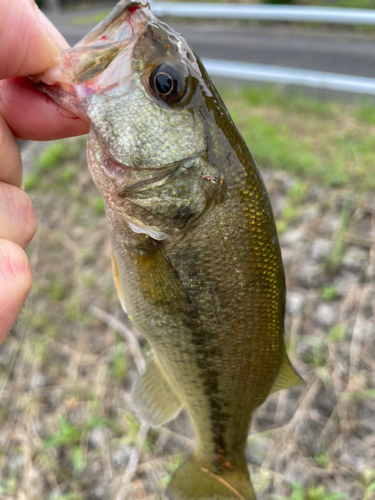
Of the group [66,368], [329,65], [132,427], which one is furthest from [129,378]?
[329,65]

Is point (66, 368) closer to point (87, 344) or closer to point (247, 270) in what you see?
point (87, 344)

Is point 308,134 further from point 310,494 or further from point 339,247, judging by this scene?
point 310,494

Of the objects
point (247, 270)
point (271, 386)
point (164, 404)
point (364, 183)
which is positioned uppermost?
point (247, 270)

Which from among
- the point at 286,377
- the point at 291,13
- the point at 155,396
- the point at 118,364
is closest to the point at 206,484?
the point at 155,396

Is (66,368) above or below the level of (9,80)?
below

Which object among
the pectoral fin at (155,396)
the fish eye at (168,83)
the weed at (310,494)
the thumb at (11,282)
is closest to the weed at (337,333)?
the weed at (310,494)

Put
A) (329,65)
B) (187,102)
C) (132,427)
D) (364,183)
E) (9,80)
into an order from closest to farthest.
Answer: (187,102) < (9,80) < (132,427) < (364,183) < (329,65)

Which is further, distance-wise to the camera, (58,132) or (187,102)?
(58,132)
